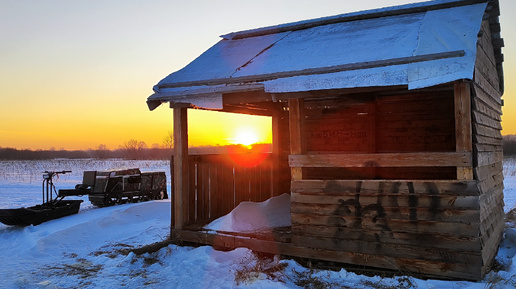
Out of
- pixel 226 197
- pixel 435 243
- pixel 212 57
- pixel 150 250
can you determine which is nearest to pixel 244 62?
pixel 212 57

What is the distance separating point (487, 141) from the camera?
279 inches

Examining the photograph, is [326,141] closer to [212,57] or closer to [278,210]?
[278,210]

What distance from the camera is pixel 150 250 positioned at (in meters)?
8.04

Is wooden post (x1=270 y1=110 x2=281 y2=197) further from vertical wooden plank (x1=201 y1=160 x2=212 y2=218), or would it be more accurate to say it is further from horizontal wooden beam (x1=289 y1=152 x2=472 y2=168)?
horizontal wooden beam (x1=289 y1=152 x2=472 y2=168)

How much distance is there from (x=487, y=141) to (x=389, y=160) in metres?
2.17

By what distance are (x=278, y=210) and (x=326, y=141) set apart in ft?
8.01

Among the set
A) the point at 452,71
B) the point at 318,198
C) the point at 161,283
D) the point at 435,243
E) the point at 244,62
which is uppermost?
the point at 244,62

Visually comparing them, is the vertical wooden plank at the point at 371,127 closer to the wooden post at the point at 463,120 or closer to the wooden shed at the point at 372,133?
the wooden shed at the point at 372,133

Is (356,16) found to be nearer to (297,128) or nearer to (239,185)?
(297,128)

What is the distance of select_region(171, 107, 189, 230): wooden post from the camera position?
27.5 ft

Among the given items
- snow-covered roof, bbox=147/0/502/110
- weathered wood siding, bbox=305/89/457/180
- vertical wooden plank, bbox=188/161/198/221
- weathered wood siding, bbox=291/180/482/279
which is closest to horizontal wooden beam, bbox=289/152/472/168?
weathered wood siding, bbox=291/180/482/279

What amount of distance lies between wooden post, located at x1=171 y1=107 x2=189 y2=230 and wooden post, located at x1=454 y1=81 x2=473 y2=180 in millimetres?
5037

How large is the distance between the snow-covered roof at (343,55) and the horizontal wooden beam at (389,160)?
1062mm

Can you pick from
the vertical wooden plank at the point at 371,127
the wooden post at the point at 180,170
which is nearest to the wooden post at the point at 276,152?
the vertical wooden plank at the point at 371,127
